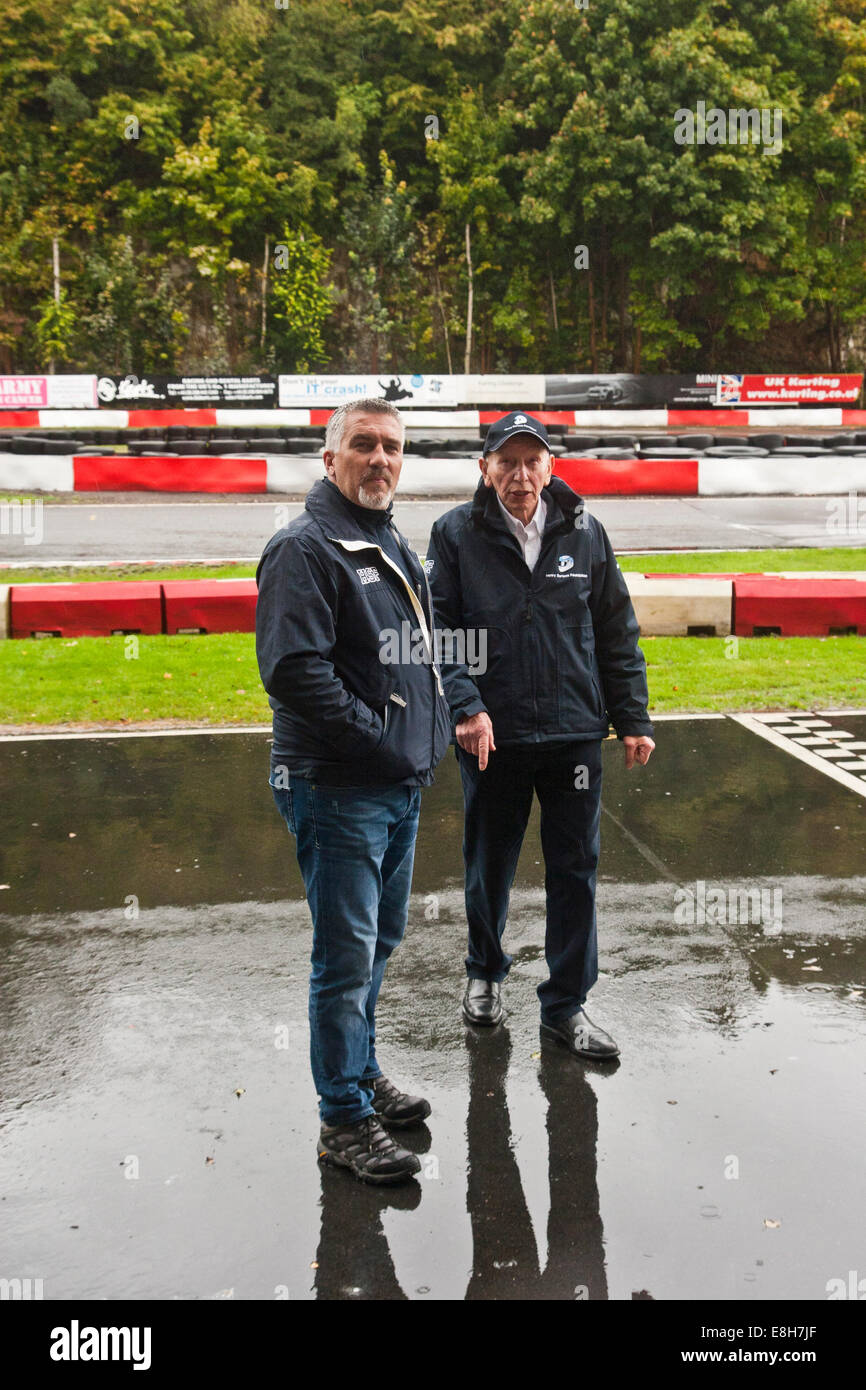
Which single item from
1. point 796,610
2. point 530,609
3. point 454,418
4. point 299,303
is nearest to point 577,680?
point 530,609

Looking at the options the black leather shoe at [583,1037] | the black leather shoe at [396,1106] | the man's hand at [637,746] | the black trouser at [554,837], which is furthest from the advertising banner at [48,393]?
the black leather shoe at [396,1106]

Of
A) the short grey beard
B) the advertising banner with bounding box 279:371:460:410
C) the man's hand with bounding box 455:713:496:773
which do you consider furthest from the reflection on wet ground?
the advertising banner with bounding box 279:371:460:410

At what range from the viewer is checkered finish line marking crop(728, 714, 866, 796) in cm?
732

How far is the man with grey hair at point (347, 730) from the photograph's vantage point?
336cm

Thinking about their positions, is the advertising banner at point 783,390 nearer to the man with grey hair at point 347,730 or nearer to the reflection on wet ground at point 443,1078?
the reflection on wet ground at point 443,1078

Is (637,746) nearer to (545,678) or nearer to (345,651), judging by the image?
(545,678)

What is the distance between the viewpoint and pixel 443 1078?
13.2 feet

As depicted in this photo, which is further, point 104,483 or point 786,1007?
point 104,483

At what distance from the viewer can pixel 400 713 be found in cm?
353

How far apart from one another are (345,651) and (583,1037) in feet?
5.25

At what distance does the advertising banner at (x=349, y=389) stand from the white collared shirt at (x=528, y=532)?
32007mm
